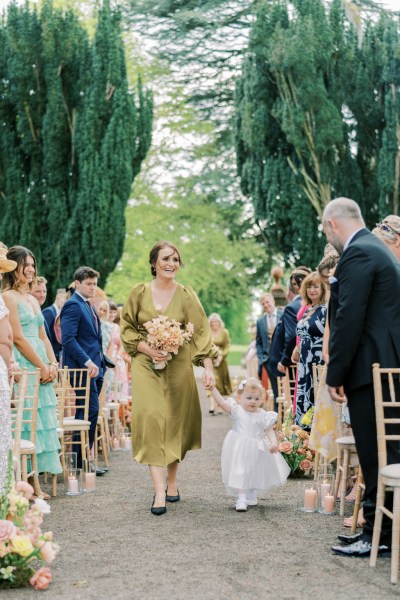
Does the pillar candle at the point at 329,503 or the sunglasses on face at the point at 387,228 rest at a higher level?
the sunglasses on face at the point at 387,228

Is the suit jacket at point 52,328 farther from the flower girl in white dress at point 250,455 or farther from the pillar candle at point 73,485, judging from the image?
the flower girl in white dress at point 250,455

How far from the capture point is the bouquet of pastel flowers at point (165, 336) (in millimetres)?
7535

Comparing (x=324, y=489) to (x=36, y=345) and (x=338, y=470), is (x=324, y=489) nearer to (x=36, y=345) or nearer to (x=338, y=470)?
(x=338, y=470)

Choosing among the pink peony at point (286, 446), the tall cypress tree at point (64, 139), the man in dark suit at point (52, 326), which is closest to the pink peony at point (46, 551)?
the pink peony at point (286, 446)

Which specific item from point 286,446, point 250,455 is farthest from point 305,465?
point 250,455

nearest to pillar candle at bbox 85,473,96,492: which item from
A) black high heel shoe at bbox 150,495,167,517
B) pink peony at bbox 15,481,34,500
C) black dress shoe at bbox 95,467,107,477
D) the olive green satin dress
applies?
the olive green satin dress

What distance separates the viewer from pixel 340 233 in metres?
5.55

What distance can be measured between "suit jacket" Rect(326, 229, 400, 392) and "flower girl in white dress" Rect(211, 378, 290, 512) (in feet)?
6.84

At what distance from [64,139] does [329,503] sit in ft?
65.2

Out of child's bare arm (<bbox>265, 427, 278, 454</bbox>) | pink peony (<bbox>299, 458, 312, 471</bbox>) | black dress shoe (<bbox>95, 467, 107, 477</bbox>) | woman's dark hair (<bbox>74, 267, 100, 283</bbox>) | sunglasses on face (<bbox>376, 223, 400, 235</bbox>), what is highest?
sunglasses on face (<bbox>376, 223, 400, 235</bbox>)

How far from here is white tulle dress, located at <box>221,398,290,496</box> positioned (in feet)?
24.4

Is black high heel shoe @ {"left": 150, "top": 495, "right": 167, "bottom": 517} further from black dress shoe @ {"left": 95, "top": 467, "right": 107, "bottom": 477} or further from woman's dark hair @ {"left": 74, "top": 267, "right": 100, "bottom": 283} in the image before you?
woman's dark hair @ {"left": 74, "top": 267, "right": 100, "bottom": 283}

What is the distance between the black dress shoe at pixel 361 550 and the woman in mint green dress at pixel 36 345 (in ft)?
10.3

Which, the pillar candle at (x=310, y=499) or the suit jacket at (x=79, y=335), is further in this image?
the suit jacket at (x=79, y=335)
